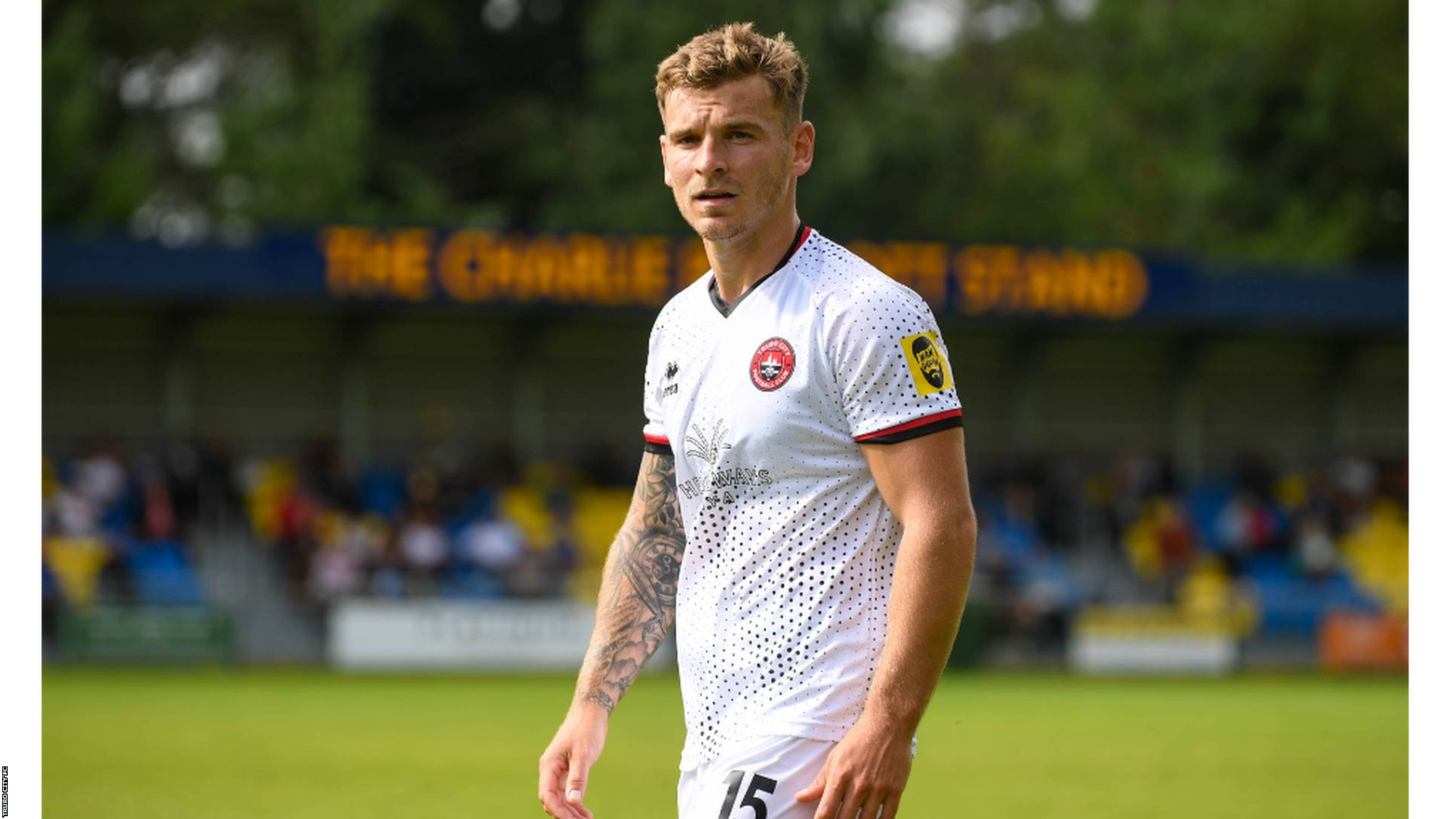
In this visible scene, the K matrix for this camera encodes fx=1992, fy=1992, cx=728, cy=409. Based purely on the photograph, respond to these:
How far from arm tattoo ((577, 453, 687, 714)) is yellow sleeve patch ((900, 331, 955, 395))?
874mm

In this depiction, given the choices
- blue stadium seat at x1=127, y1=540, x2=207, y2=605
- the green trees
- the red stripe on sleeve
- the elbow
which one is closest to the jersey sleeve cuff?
the red stripe on sleeve

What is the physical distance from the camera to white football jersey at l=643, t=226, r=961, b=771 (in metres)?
4.39

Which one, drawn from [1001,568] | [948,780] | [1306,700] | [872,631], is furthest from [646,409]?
[1001,568]

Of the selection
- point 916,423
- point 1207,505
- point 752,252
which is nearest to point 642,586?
point 752,252

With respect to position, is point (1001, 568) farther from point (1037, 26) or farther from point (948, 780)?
point (1037, 26)

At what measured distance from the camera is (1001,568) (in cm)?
2792

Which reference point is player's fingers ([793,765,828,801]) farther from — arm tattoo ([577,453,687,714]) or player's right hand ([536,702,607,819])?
arm tattoo ([577,453,687,714])

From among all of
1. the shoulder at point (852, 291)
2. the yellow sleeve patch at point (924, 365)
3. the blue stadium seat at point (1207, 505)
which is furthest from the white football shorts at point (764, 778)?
the blue stadium seat at point (1207, 505)

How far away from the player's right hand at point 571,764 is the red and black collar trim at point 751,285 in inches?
41.4

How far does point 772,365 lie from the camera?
4504 mm

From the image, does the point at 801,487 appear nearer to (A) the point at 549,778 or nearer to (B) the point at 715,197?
(B) the point at 715,197

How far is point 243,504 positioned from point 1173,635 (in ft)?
43.4

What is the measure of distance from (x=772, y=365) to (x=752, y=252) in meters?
0.30

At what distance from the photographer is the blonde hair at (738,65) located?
448cm
